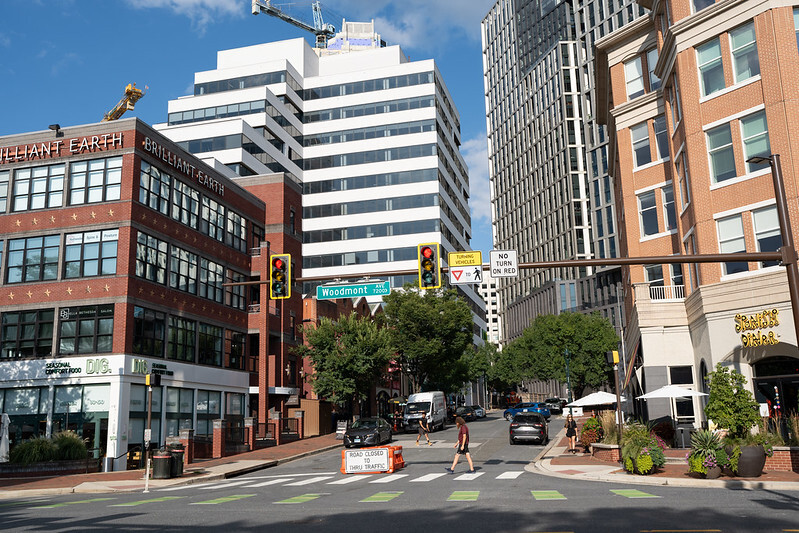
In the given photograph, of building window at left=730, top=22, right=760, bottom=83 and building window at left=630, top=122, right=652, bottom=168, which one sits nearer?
building window at left=730, top=22, right=760, bottom=83

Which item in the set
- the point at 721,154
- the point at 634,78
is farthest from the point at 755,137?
the point at 634,78

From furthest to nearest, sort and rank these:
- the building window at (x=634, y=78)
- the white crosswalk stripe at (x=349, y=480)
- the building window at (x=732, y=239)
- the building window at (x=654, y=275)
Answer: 1. the building window at (x=634, y=78)
2. the building window at (x=654, y=275)
3. the building window at (x=732, y=239)
4. the white crosswalk stripe at (x=349, y=480)

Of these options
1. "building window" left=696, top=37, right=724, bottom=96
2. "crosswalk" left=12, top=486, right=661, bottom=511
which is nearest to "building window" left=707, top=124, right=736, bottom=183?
"building window" left=696, top=37, right=724, bottom=96

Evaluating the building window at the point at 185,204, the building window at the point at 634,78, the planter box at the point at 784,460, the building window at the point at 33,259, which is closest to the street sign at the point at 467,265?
the planter box at the point at 784,460

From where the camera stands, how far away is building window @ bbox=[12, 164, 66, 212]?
36.3 m

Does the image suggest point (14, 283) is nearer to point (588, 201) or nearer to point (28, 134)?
point (28, 134)

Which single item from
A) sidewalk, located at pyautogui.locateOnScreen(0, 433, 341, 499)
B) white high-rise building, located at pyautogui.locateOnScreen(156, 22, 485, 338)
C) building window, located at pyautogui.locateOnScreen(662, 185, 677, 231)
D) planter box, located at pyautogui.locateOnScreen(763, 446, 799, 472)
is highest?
white high-rise building, located at pyautogui.locateOnScreen(156, 22, 485, 338)

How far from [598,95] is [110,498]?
125ft

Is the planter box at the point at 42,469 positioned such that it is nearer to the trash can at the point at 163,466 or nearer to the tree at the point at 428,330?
the trash can at the point at 163,466

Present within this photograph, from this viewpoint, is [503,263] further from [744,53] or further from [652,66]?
[652,66]

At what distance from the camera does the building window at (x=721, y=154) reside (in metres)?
28.0

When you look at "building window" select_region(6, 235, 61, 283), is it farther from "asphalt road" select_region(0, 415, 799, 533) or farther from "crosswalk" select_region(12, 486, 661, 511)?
"crosswalk" select_region(12, 486, 661, 511)

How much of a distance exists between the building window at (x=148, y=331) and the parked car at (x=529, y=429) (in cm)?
1977

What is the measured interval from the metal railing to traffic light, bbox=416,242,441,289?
1822 cm
